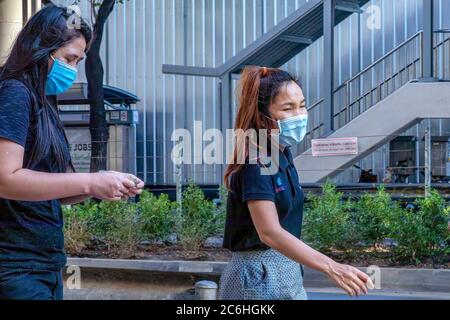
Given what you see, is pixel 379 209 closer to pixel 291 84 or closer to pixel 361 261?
pixel 361 261

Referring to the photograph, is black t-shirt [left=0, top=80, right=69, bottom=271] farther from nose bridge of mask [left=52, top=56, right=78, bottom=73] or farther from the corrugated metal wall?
the corrugated metal wall

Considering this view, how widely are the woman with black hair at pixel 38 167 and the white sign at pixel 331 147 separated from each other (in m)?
9.55

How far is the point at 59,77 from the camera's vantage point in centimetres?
252

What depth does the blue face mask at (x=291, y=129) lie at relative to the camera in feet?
9.21

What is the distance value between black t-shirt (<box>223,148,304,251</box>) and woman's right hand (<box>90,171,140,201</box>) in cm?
57

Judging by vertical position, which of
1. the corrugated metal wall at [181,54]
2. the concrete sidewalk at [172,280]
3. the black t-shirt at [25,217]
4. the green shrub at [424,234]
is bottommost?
the concrete sidewalk at [172,280]

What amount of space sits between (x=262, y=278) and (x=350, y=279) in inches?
14.9

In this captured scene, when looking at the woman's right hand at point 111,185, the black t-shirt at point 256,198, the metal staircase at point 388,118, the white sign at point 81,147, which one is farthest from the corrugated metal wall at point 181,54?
the woman's right hand at point 111,185

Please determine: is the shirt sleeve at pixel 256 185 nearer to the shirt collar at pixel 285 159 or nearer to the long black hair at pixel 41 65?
the shirt collar at pixel 285 159

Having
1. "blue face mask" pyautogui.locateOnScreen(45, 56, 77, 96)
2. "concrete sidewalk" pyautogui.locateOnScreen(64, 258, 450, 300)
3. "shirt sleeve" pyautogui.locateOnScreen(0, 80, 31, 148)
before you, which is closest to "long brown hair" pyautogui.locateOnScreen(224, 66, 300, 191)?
"blue face mask" pyautogui.locateOnScreen(45, 56, 77, 96)

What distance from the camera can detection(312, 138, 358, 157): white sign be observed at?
11.9 metres

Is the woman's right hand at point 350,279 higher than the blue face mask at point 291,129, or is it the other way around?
the blue face mask at point 291,129
